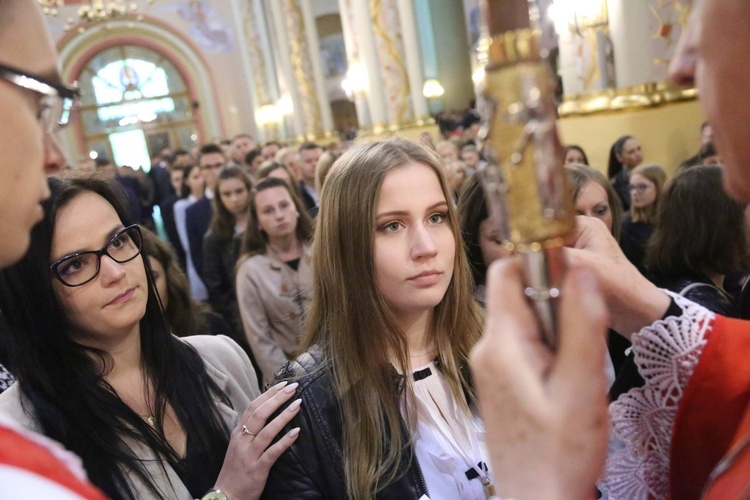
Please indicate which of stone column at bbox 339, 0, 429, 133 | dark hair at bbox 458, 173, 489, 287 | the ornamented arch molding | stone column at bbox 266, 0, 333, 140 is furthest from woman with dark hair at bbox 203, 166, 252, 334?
the ornamented arch molding

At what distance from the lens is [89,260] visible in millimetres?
1610

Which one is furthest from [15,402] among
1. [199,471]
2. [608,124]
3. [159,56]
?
[159,56]

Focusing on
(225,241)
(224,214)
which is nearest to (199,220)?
(224,214)

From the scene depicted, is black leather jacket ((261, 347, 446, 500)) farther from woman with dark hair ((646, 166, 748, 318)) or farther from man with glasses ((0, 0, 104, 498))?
woman with dark hair ((646, 166, 748, 318))

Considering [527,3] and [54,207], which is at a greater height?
[527,3]

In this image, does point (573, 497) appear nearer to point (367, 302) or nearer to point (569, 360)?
point (569, 360)

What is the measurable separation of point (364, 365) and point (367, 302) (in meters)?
0.15

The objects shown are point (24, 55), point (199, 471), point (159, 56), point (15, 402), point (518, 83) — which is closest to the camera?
point (518, 83)

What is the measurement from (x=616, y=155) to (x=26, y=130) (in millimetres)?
5639

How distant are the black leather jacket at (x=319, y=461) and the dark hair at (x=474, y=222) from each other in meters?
1.06

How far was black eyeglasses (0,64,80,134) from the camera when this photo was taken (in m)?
0.79

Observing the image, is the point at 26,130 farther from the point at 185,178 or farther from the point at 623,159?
the point at 185,178

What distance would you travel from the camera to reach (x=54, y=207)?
158cm

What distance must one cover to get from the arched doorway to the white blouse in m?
20.3
